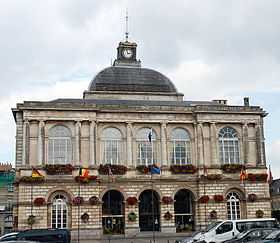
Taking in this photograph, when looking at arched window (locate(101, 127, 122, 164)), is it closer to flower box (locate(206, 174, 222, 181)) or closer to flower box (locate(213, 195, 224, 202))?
flower box (locate(206, 174, 222, 181))

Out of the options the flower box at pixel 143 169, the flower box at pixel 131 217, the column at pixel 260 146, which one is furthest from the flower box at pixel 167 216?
the column at pixel 260 146

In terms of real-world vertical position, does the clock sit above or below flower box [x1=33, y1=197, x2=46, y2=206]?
above

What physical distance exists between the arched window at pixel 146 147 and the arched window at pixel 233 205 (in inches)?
305

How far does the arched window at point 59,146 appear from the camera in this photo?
45.0 metres

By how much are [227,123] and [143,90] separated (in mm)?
10220

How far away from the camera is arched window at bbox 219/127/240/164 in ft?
156

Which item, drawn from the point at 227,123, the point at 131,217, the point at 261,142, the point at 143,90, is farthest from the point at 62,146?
the point at 261,142

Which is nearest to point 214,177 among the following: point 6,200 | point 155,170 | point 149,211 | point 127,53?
point 155,170

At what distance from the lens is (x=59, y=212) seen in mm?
44062

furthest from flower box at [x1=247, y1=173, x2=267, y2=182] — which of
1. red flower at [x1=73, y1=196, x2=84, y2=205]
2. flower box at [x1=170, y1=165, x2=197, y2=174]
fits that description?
red flower at [x1=73, y1=196, x2=84, y2=205]

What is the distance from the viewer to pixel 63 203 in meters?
44.3

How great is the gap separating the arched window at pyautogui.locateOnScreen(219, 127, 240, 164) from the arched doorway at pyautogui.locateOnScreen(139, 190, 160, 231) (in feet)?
24.1

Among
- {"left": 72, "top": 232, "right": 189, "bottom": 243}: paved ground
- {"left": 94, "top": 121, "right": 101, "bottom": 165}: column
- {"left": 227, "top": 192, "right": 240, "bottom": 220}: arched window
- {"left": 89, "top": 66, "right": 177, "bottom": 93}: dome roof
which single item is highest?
{"left": 89, "top": 66, "right": 177, "bottom": 93}: dome roof

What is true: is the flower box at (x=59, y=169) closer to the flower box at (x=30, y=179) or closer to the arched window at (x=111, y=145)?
the flower box at (x=30, y=179)
